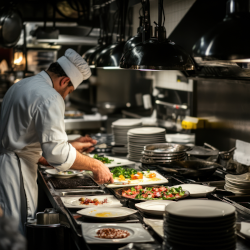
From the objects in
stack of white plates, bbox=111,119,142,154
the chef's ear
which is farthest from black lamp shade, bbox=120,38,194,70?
stack of white plates, bbox=111,119,142,154

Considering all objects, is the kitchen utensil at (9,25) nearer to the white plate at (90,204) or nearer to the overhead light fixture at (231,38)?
the white plate at (90,204)

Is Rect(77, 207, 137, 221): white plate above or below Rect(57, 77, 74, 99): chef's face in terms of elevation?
below

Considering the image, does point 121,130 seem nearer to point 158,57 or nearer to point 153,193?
point 153,193

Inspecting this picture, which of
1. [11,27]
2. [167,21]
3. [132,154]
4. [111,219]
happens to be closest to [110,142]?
[132,154]

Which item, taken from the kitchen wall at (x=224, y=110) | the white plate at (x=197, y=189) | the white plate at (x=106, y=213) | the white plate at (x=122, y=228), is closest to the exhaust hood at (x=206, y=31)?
the kitchen wall at (x=224, y=110)

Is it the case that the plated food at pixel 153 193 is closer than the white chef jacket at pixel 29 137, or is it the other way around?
the plated food at pixel 153 193

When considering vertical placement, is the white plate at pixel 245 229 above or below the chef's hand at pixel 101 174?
below

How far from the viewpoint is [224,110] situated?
395 centimetres

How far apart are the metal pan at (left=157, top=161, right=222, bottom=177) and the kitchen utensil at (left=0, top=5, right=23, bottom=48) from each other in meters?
3.34

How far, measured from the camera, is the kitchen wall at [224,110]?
11.8 feet

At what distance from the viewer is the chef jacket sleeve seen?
257 cm

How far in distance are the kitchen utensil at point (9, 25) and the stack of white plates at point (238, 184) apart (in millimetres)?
3843

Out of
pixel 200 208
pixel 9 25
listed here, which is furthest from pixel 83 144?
pixel 9 25

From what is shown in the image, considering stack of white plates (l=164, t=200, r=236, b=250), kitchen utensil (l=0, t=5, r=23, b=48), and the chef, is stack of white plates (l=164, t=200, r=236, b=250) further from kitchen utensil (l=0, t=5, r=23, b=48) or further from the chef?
kitchen utensil (l=0, t=5, r=23, b=48)
